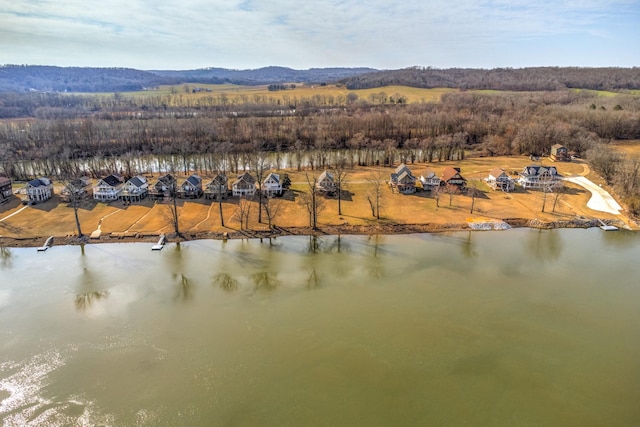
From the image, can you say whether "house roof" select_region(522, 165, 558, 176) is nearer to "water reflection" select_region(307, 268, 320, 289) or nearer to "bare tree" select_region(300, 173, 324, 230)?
"bare tree" select_region(300, 173, 324, 230)

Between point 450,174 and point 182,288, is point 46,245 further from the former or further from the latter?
point 450,174

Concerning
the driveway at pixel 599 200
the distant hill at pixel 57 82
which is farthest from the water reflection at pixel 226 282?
the distant hill at pixel 57 82

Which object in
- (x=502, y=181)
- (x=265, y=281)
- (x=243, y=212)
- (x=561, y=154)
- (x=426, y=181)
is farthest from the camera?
(x=561, y=154)

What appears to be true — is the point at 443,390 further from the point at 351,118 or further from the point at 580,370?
the point at 351,118

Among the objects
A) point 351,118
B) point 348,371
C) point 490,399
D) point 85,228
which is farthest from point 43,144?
point 490,399

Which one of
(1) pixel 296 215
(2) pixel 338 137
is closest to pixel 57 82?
(2) pixel 338 137

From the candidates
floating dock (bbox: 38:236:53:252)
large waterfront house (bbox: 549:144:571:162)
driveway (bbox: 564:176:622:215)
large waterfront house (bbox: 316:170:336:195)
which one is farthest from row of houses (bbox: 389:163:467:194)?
floating dock (bbox: 38:236:53:252)
